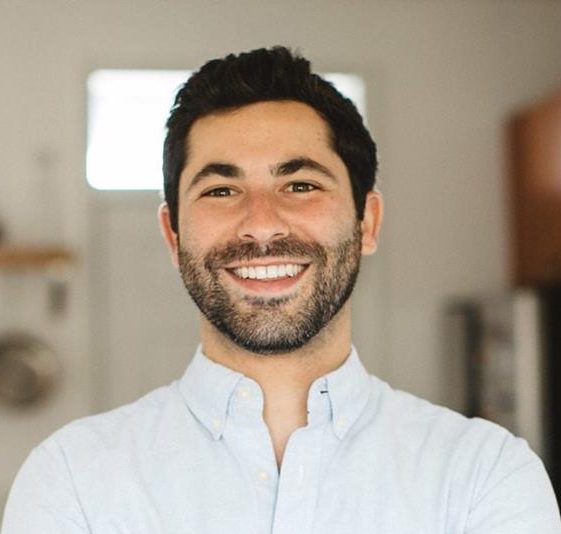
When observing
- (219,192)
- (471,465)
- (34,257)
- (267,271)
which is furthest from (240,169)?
(34,257)

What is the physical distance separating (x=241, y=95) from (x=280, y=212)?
0.65ft

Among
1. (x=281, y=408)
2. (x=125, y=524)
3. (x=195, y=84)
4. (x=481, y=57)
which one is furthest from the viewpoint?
(x=481, y=57)

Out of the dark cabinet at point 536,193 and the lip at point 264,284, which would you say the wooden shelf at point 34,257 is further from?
the lip at point 264,284

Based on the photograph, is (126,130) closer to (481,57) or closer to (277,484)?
(481,57)

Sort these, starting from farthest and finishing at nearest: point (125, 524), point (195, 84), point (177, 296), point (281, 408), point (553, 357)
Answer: point (177, 296) → point (553, 357) → point (195, 84) → point (281, 408) → point (125, 524)

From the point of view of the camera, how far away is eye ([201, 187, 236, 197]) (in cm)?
132

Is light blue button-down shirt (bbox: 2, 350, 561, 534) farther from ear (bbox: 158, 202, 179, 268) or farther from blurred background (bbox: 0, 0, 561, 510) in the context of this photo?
blurred background (bbox: 0, 0, 561, 510)

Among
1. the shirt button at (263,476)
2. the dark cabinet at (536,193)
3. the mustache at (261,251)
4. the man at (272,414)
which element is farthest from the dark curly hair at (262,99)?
the dark cabinet at (536,193)

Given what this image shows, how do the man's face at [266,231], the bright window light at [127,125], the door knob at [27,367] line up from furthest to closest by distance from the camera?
the bright window light at [127,125], the door knob at [27,367], the man's face at [266,231]

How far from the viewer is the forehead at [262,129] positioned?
4.37ft

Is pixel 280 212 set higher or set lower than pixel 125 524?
higher

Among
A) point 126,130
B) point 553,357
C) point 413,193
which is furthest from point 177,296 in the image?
point 553,357

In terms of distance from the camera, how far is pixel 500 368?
145 inches

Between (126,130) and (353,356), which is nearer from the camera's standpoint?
(353,356)
